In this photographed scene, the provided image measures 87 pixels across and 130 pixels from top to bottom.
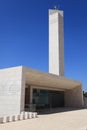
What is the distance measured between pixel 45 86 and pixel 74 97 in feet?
22.6

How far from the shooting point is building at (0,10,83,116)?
1725 cm

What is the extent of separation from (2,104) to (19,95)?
2.95 metres

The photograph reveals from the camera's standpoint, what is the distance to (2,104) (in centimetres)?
1862

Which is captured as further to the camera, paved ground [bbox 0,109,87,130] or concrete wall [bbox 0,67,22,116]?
concrete wall [bbox 0,67,22,116]

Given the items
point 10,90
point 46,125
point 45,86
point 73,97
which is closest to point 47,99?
point 45,86

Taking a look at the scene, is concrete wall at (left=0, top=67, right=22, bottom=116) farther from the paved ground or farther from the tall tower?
the tall tower

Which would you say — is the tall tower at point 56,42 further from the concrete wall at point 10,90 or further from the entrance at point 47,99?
the concrete wall at point 10,90

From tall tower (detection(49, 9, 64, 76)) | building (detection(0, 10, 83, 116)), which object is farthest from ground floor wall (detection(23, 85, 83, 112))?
tall tower (detection(49, 9, 64, 76))

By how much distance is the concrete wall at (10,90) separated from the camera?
17016 millimetres

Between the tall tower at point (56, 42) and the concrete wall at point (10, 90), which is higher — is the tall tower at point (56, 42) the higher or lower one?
the higher one

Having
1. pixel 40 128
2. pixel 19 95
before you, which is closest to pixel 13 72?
pixel 19 95

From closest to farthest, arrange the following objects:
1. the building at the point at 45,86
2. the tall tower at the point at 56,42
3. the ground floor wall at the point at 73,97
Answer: the building at the point at 45,86 < the ground floor wall at the point at 73,97 < the tall tower at the point at 56,42

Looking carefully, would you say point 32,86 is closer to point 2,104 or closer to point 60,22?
point 2,104

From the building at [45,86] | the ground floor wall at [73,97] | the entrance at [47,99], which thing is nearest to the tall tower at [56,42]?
the building at [45,86]
